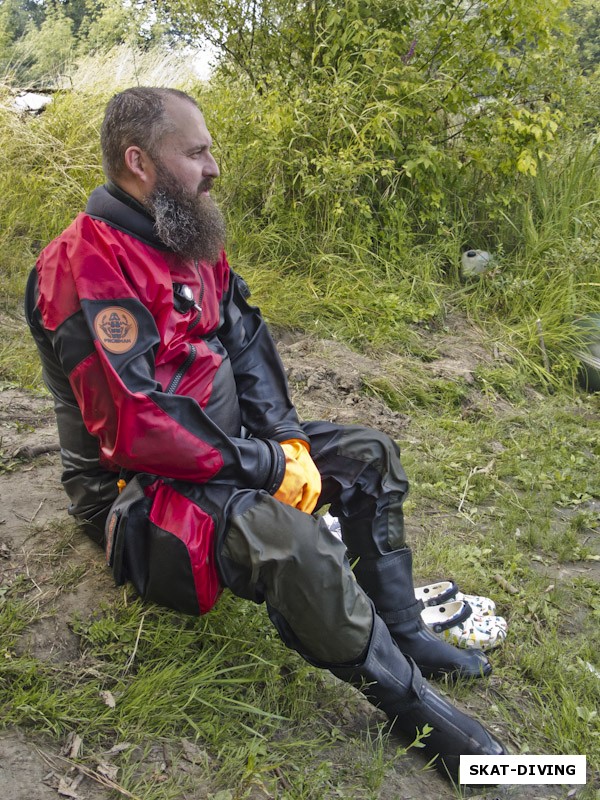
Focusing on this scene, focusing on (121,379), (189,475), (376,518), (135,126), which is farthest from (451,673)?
(135,126)

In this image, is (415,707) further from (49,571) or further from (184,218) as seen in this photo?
(184,218)

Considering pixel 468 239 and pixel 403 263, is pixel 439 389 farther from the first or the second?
pixel 468 239

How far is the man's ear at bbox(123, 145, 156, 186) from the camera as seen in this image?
2.58m

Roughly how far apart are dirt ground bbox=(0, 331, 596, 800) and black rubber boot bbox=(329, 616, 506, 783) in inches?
4.2

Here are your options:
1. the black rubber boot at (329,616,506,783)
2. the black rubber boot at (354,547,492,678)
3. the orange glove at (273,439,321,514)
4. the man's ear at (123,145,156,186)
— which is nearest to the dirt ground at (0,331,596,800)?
the black rubber boot at (329,616,506,783)

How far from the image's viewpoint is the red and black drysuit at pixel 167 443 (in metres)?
2.27

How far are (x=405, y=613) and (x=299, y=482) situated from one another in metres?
0.64

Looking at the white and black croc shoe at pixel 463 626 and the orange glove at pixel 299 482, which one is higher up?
the orange glove at pixel 299 482

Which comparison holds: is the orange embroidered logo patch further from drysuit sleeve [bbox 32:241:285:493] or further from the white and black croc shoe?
the white and black croc shoe

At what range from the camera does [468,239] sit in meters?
7.09

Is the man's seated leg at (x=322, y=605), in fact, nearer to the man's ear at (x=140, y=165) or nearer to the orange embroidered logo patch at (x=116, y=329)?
the orange embroidered logo patch at (x=116, y=329)

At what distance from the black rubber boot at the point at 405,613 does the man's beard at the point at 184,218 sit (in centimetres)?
115

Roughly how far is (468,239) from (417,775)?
532 centimetres

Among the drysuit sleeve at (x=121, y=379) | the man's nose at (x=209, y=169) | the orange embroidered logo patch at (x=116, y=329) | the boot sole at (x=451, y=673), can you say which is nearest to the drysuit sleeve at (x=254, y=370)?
the man's nose at (x=209, y=169)
